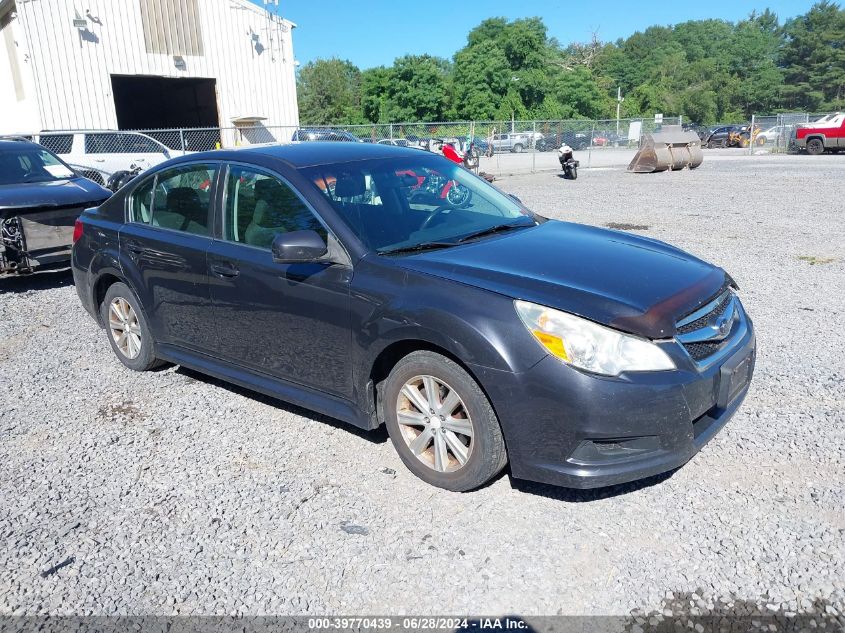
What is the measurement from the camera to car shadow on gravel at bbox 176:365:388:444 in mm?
4238

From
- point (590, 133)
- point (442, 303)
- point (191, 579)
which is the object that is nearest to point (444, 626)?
point (191, 579)

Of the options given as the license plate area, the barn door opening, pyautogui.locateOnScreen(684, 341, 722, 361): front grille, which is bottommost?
the license plate area

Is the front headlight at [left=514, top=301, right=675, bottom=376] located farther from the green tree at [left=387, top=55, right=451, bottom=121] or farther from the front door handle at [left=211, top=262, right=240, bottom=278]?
the green tree at [left=387, top=55, right=451, bottom=121]

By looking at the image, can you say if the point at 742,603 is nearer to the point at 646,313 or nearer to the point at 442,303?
the point at 646,313

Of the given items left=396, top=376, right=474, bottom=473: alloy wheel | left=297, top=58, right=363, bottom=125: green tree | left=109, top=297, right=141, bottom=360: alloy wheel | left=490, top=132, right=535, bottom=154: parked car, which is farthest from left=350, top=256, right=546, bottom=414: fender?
left=297, top=58, right=363, bottom=125: green tree

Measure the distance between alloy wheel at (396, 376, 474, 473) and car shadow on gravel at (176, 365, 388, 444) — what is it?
0.54 metres

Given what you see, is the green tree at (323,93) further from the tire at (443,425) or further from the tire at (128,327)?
the tire at (443,425)

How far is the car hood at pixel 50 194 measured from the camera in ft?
26.1

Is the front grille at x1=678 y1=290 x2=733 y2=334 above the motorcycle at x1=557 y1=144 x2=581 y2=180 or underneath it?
above

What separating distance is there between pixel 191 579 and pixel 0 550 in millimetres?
1009

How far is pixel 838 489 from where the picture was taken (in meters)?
3.41

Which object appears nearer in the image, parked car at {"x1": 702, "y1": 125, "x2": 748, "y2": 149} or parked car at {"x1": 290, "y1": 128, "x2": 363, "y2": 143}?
parked car at {"x1": 290, "y1": 128, "x2": 363, "y2": 143}

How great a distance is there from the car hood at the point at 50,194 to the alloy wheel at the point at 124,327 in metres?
3.46

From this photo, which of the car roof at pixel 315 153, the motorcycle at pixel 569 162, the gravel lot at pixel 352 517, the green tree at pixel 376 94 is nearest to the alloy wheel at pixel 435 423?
the gravel lot at pixel 352 517
